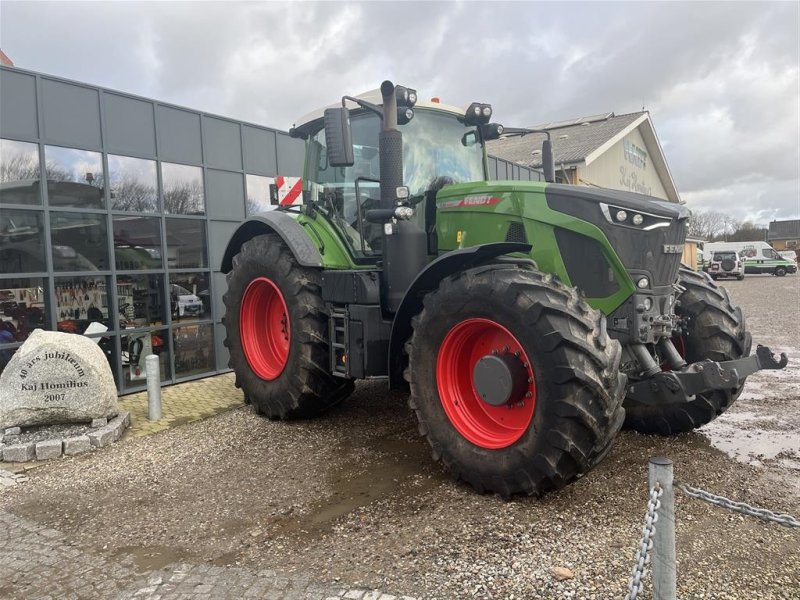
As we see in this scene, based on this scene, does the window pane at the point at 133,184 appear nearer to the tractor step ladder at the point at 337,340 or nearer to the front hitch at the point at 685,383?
the tractor step ladder at the point at 337,340

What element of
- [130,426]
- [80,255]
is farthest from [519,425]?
[80,255]

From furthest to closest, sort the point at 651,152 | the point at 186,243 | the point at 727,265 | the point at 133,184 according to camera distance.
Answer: the point at 727,265, the point at 651,152, the point at 186,243, the point at 133,184

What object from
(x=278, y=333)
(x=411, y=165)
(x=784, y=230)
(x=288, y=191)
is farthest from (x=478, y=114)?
(x=784, y=230)

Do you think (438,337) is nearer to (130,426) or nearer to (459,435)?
(459,435)

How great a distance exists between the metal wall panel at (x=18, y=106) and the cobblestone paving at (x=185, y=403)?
3128mm

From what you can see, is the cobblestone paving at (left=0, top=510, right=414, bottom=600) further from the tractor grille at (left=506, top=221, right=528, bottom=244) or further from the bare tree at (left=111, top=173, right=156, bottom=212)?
the bare tree at (left=111, top=173, right=156, bottom=212)

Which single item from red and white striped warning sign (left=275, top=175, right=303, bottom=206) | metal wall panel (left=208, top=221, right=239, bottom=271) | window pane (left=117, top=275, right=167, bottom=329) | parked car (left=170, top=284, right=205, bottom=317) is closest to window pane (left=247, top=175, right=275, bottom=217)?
metal wall panel (left=208, top=221, right=239, bottom=271)

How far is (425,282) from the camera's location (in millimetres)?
4367

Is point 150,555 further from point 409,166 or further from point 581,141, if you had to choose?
point 581,141

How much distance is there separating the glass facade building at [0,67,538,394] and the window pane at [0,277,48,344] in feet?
0.04

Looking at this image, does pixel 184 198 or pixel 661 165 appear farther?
pixel 661 165

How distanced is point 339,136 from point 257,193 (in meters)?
5.36

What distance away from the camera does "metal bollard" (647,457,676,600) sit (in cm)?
230

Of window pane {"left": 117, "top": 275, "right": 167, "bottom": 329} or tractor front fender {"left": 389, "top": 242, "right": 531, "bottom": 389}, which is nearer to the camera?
tractor front fender {"left": 389, "top": 242, "right": 531, "bottom": 389}
